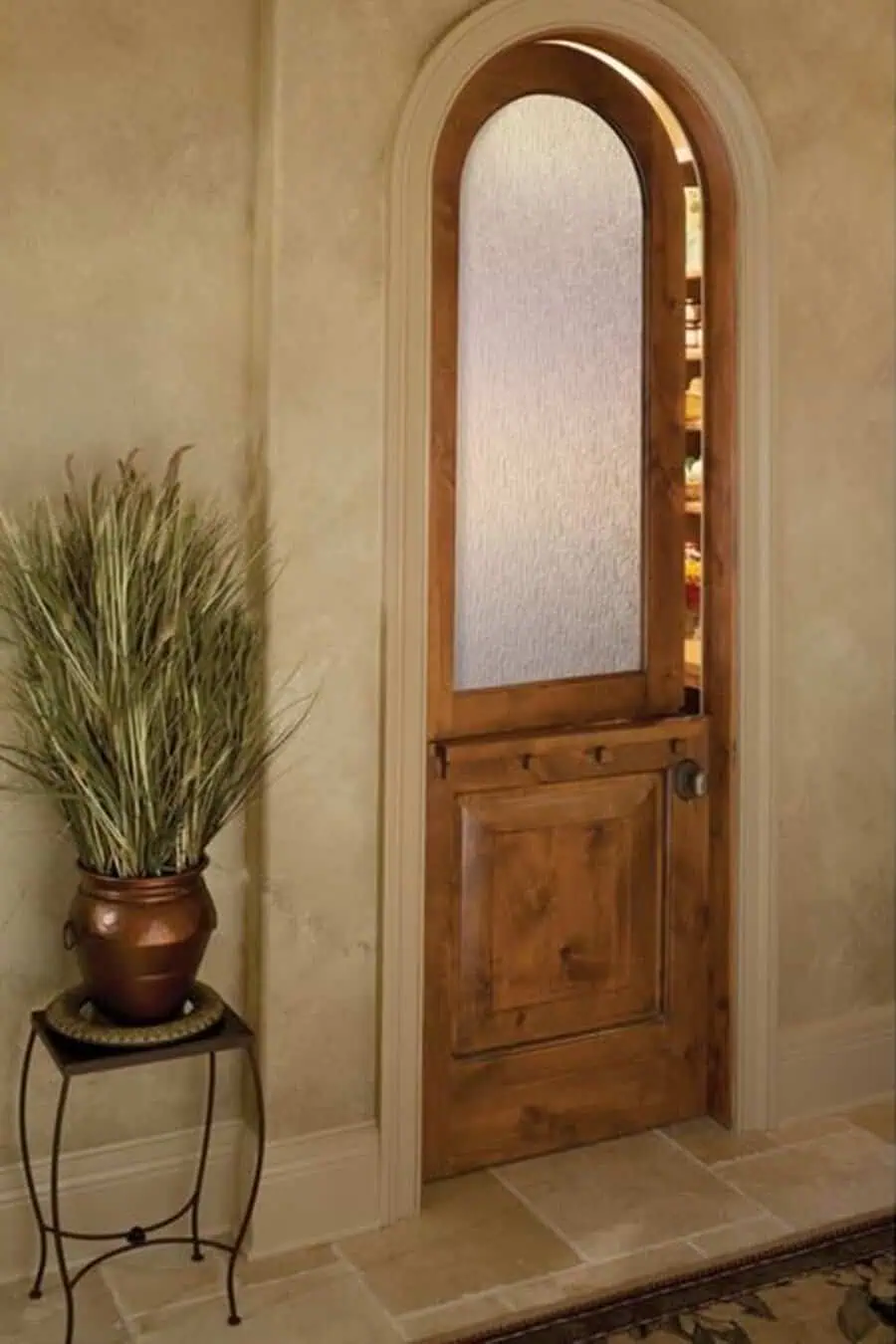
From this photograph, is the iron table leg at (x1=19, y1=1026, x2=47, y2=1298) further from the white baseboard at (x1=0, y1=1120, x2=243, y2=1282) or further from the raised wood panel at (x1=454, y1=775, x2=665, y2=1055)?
the raised wood panel at (x1=454, y1=775, x2=665, y2=1055)

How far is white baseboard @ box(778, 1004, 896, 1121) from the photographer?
12.6ft

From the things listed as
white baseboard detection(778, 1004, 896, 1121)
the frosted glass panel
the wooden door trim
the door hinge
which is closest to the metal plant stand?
the door hinge

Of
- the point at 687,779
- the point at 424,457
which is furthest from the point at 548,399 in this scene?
the point at 687,779

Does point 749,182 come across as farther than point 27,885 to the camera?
Yes

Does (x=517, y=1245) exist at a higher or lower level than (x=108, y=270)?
lower

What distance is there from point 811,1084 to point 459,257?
6.67 feet

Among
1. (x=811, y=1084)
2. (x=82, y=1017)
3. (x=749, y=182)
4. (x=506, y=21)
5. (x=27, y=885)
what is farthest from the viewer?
(x=811, y=1084)

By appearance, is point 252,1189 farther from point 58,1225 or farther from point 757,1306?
point 757,1306

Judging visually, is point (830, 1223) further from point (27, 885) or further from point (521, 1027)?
point (27, 885)

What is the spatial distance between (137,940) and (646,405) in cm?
164

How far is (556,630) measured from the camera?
3.58 m

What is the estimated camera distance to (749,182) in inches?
142

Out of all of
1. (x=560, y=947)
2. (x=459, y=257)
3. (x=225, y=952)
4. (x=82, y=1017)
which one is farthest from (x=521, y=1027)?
(x=459, y=257)

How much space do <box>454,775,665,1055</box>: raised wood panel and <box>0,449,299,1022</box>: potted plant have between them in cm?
78
